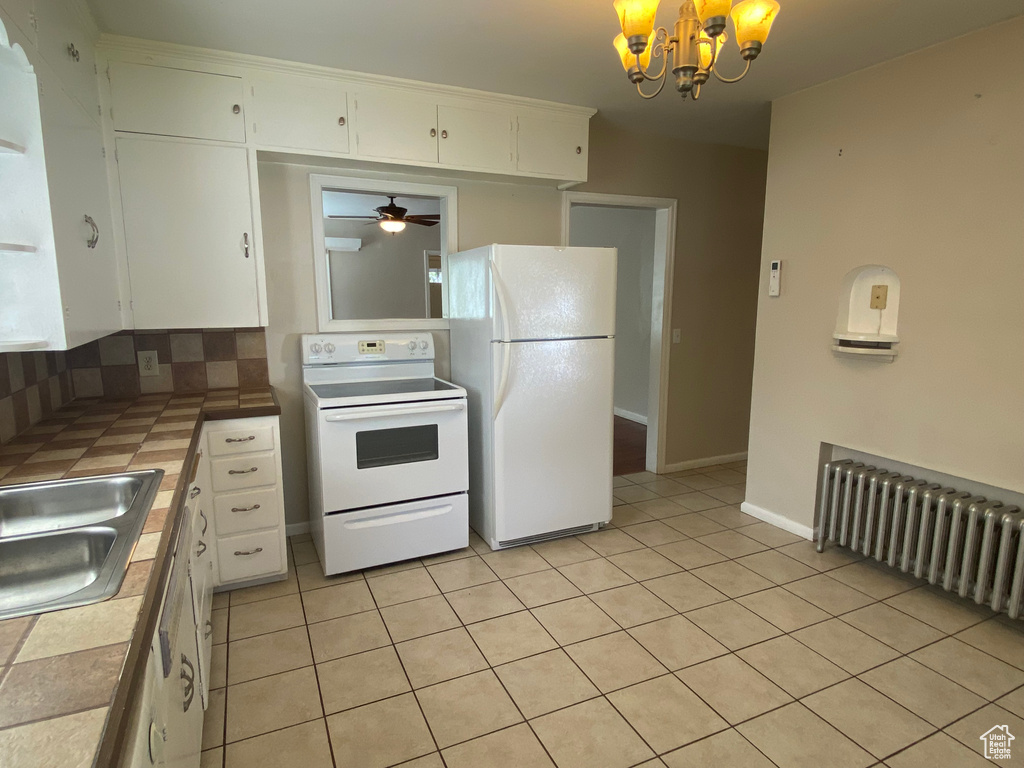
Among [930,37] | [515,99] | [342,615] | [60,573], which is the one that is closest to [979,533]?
[930,37]

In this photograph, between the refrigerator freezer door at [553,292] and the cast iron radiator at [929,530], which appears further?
the refrigerator freezer door at [553,292]

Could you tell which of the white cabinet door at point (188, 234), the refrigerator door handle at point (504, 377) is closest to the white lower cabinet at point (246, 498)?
the white cabinet door at point (188, 234)

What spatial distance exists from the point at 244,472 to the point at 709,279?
3278mm

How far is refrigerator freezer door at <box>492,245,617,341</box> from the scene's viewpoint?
270 centimetres

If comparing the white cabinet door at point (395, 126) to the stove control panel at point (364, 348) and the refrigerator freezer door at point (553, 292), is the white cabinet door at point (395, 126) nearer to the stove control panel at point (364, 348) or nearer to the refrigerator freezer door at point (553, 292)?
the refrigerator freezer door at point (553, 292)

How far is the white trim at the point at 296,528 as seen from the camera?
311 cm

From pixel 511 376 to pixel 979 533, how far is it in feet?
6.76

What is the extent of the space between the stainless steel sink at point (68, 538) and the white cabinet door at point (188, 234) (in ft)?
3.81

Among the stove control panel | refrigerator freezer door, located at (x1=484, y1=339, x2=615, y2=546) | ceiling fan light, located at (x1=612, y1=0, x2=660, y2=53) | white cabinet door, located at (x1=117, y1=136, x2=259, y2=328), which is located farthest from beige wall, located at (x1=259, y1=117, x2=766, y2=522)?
ceiling fan light, located at (x1=612, y1=0, x2=660, y2=53)

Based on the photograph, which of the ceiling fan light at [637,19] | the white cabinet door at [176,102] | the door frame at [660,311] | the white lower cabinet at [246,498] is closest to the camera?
the ceiling fan light at [637,19]

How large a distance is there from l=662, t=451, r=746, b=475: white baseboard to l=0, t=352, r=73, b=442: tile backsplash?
358cm

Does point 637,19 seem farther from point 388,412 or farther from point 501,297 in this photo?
point 388,412

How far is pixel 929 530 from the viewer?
2.42m

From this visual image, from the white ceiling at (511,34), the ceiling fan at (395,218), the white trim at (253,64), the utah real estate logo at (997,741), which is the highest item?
the white ceiling at (511,34)
